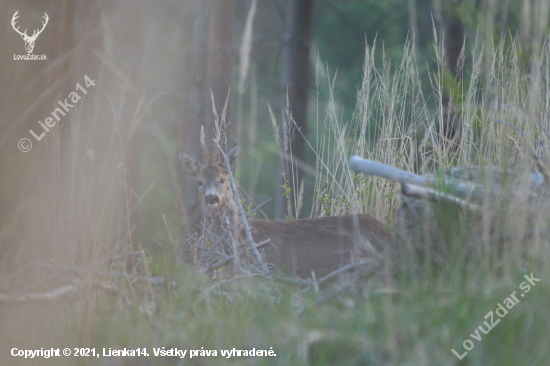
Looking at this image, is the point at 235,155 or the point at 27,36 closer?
the point at 27,36

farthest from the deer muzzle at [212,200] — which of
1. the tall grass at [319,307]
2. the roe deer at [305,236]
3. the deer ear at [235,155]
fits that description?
the tall grass at [319,307]

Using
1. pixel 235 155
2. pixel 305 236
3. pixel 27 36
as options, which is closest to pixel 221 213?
pixel 235 155

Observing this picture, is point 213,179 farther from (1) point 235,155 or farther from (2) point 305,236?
(2) point 305,236

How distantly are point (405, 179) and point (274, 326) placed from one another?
3.81ft

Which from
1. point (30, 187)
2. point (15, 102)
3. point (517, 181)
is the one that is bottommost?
point (517, 181)

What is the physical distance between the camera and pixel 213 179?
206 inches

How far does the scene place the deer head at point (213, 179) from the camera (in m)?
5.05

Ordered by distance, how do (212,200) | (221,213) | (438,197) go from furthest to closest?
(221,213)
(212,200)
(438,197)

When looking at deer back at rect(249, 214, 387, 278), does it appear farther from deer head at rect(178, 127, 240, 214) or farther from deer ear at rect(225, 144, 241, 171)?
deer ear at rect(225, 144, 241, 171)

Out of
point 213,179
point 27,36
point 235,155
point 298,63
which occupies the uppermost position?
point 298,63

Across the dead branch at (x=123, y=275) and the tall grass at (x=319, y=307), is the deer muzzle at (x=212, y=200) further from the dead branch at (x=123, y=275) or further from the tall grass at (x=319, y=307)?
the dead branch at (x=123, y=275)

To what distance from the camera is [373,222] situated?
158 inches

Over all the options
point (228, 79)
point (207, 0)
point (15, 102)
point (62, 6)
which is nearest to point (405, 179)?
point (15, 102)

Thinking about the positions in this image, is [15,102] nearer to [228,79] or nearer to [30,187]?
[30,187]
